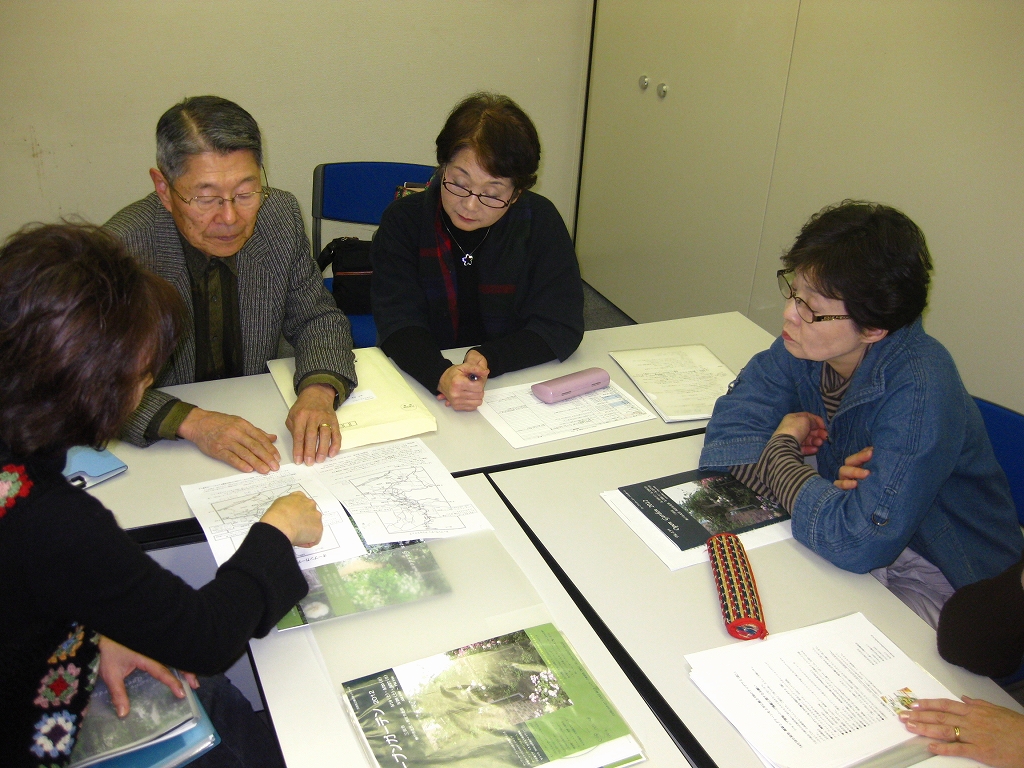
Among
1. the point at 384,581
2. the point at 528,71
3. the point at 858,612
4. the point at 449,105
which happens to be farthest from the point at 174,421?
the point at 528,71

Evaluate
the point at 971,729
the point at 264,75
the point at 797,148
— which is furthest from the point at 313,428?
the point at 264,75

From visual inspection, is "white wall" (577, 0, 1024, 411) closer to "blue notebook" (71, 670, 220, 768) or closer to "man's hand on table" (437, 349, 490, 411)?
"man's hand on table" (437, 349, 490, 411)

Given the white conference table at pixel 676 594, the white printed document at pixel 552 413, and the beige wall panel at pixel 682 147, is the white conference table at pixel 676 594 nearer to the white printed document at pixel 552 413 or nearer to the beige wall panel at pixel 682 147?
the white printed document at pixel 552 413

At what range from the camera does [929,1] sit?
2162 mm

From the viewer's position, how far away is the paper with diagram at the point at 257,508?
113 centimetres

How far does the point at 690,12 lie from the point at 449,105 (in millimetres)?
1078

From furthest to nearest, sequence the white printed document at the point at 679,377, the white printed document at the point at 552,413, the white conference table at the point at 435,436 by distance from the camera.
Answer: the white printed document at the point at 679,377 < the white printed document at the point at 552,413 < the white conference table at the point at 435,436

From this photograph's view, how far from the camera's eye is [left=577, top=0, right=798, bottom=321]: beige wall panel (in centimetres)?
281

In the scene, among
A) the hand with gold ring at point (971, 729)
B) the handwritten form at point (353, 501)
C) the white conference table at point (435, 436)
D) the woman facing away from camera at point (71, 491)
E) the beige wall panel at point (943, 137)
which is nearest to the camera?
the woman facing away from camera at point (71, 491)

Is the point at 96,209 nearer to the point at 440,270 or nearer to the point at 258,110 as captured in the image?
the point at 258,110

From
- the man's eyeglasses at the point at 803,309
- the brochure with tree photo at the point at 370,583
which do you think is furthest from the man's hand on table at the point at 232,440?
the man's eyeglasses at the point at 803,309

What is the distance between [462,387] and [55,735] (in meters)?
0.88

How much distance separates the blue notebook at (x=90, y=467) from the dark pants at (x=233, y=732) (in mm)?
378

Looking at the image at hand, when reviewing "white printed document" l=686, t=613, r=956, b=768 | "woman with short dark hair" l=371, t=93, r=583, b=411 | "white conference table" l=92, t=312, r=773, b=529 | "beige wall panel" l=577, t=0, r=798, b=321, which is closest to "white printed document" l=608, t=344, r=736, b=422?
"white conference table" l=92, t=312, r=773, b=529
